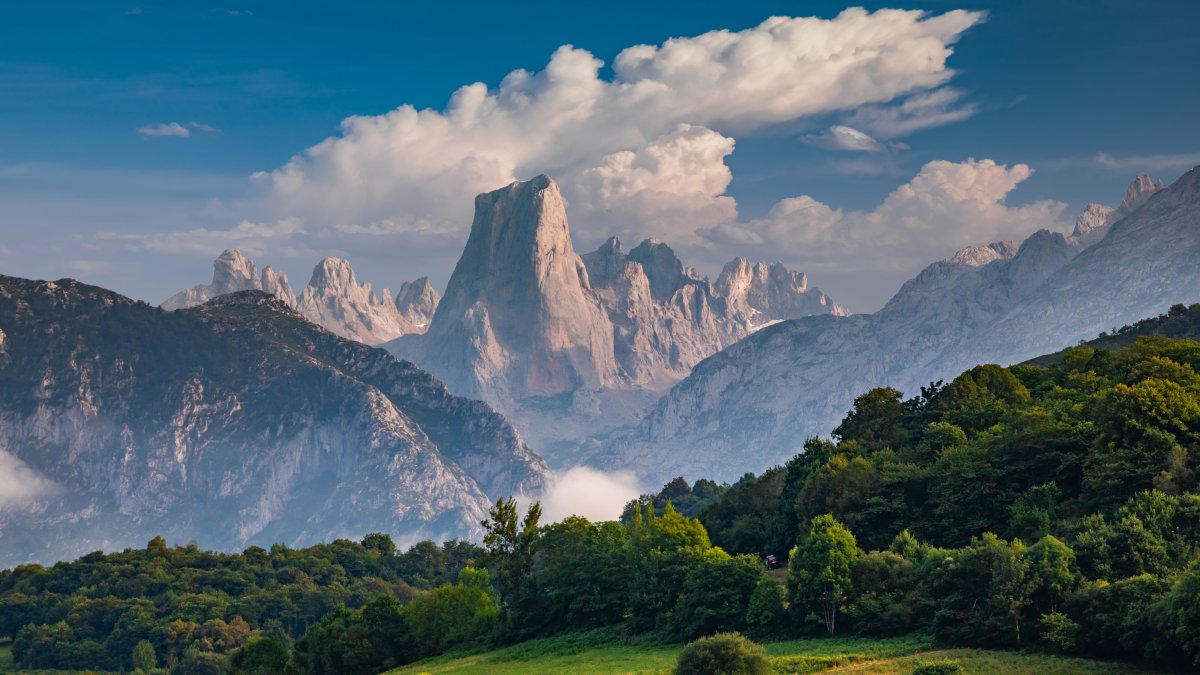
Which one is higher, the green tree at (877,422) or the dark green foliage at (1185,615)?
the green tree at (877,422)

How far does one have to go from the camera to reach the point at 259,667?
409ft

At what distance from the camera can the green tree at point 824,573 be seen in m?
92.0

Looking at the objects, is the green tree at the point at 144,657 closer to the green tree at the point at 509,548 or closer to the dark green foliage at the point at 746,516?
the green tree at the point at 509,548

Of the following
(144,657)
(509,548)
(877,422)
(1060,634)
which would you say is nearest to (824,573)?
(1060,634)

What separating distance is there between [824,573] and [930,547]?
1313 cm

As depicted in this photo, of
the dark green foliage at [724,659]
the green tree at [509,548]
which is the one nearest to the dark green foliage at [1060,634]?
the dark green foliage at [724,659]

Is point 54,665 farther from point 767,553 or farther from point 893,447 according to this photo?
point 893,447

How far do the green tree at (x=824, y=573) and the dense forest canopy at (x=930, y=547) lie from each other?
18 centimetres

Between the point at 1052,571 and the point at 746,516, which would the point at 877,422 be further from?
the point at 1052,571

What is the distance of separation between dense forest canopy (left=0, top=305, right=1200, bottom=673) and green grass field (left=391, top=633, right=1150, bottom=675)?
276 centimetres

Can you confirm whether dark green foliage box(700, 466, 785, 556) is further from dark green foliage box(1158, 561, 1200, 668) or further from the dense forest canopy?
dark green foliage box(1158, 561, 1200, 668)

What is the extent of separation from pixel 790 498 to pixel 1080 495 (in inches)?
1827

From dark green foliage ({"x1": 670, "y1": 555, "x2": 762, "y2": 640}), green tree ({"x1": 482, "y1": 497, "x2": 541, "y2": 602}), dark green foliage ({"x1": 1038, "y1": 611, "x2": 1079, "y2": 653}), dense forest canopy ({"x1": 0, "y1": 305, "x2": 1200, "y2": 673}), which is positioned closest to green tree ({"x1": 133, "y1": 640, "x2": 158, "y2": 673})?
dense forest canopy ({"x1": 0, "y1": 305, "x2": 1200, "y2": 673})

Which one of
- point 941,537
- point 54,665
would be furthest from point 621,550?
point 54,665
